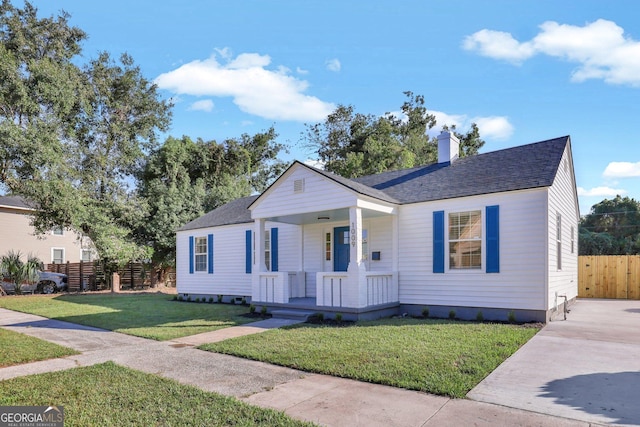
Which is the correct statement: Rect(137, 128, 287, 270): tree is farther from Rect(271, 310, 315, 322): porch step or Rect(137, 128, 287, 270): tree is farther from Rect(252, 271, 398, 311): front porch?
Rect(271, 310, 315, 322): porch step

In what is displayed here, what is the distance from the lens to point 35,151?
57.9 feet

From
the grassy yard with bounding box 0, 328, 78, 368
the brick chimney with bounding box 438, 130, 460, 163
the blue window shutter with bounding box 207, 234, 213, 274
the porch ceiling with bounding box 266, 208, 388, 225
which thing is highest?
the brick chimney with bounding box 438, 130, 460, 163

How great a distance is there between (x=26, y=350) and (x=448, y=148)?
11126 mm

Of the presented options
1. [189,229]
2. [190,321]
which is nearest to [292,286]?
[190,321]

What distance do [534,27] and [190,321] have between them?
11.1m

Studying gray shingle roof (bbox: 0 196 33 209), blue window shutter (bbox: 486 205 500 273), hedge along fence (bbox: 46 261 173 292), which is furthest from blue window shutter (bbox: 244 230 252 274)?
gray shingle roof (bbox: 0 196 33 209)

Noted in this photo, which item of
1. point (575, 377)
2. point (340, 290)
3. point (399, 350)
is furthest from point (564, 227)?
point (399, 350)

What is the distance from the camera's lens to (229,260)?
47.6ft

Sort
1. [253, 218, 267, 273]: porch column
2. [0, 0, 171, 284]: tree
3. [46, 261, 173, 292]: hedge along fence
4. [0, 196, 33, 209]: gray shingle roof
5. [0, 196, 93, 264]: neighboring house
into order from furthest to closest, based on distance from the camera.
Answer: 1. [0, 196, 33, 209]: gray shingle roof
2. [0, 196, 93, 264]: neighboring house
3. [46, 261, 173, 292]: hedge along fence
4. [0, 0, 171, 284]: tree
5. [253, 218, 267, 273]: porch column

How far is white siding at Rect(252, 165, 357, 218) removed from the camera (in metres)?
9.88

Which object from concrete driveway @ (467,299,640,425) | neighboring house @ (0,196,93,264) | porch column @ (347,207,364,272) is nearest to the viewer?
concrete driveway @ (467,299,640,425)

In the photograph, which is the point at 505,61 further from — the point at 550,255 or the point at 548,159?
the point at 550,255

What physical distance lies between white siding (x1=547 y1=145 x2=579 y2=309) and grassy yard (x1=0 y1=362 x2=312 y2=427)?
7534mm

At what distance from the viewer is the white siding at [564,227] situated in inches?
366
